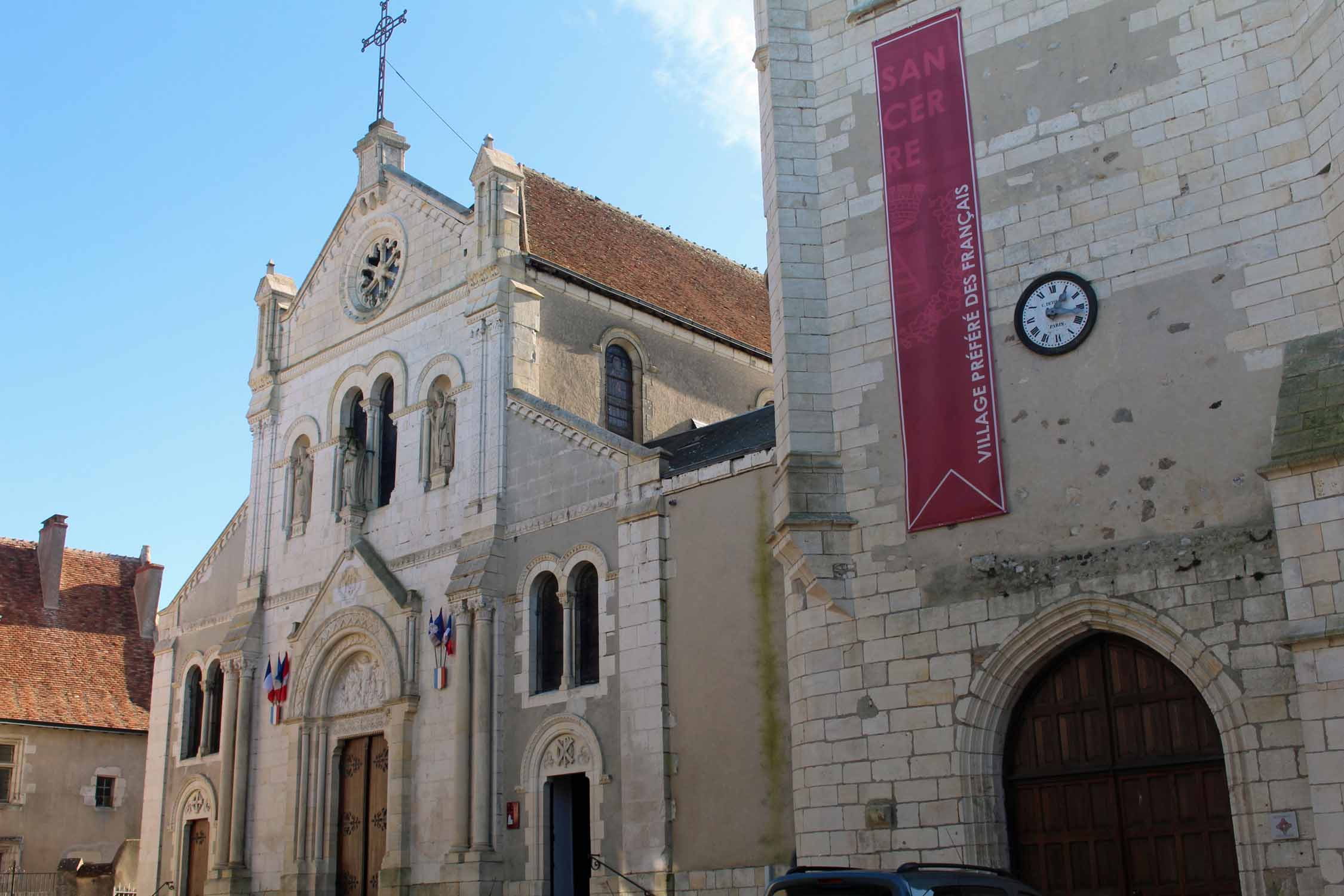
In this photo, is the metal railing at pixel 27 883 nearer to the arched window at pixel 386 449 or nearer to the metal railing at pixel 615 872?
the arched window at pixel 386 449

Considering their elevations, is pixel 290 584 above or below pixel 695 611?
above

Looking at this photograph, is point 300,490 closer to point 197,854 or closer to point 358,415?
point 358,415

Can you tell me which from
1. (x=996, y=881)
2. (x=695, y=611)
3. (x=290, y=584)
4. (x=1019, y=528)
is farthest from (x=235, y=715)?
(x=996, y=881)

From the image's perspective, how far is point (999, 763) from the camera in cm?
1377

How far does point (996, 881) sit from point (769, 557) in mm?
8616

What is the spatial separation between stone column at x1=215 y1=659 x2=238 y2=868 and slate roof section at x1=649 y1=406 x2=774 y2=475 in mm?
9136

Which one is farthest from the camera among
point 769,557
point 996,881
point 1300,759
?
point 769,557

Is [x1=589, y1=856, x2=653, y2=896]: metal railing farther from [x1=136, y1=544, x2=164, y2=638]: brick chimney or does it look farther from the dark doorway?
[x1=136, y1=544, x2=164, y2=638]: brick chimney

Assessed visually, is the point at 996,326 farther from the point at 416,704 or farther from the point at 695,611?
the point at 416,704

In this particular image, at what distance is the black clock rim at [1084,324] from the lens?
13.8 m

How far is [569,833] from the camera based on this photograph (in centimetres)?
2014

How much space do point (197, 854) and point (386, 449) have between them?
860 centimetres

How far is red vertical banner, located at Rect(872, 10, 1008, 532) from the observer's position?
46.8 feet

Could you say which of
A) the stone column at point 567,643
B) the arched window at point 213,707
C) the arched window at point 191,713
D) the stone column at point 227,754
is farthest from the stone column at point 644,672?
the arched window at point 191,713
